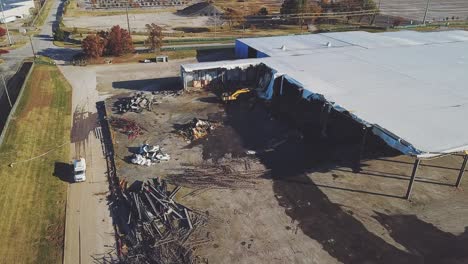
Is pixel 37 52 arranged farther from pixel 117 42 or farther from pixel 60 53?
pixel 117 42

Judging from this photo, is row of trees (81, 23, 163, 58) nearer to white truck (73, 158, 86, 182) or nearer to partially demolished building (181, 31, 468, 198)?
partially demolished building (181, 31, 468, 198)

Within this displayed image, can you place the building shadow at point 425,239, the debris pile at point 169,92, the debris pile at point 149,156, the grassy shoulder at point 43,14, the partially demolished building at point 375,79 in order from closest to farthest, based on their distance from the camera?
the building shadow at point 425,239, the partially demolished building at point 375,79, the debris pile at point 149,156, the debris pile at point 169,92, the grassy shoulder at point 43,14

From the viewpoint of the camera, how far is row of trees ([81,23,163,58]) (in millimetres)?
56250

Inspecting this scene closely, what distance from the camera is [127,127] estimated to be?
36000 mm

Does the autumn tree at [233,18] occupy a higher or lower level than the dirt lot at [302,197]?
higher

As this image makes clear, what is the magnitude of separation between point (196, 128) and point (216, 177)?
7783 mm

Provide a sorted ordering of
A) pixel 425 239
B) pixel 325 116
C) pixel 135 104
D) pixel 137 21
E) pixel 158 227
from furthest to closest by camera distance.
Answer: pixel 137 21
pixel 135 104
pixel 325 116
pixel 158 227
pixel 425 239

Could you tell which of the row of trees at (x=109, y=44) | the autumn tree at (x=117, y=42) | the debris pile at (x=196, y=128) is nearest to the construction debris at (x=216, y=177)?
the debris pile at (x=196, y=128)

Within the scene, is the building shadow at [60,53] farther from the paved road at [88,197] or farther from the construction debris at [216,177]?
the construction debris at [216,177]

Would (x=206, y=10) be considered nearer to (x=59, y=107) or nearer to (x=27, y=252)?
(x=59, y=107)

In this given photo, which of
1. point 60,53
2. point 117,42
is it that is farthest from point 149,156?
point 60,53

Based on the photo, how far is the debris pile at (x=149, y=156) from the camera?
30312 millimetres

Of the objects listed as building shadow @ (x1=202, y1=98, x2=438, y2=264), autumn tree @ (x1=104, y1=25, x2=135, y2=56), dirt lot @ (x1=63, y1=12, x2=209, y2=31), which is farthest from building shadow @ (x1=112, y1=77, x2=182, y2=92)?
dirt lot @ (x1=63, y1=12, x2=209, y2=31)

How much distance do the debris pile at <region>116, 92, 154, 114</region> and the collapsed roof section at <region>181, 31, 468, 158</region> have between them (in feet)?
20.3
